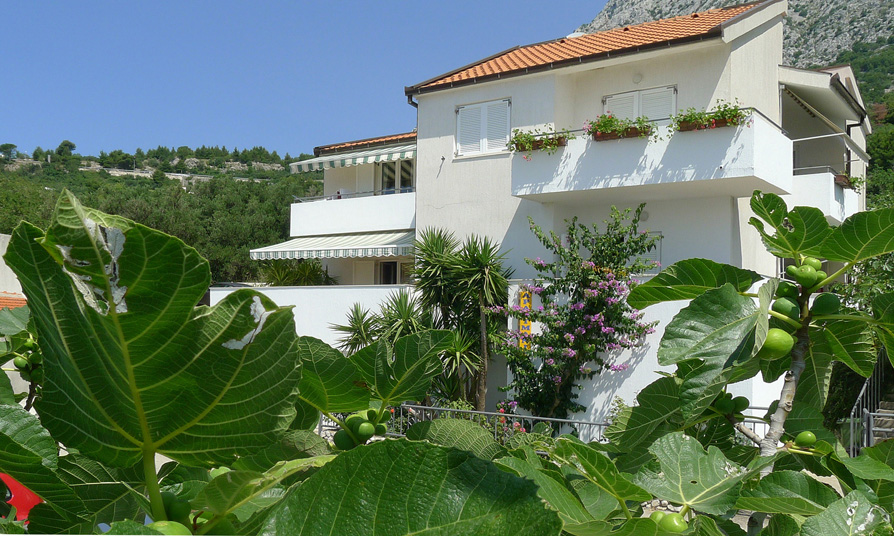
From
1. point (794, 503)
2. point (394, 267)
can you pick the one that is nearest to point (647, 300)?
point (794, 503)

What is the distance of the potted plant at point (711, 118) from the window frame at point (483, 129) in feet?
15.4

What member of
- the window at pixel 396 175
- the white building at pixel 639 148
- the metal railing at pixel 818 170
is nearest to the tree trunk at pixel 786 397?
the white building at pixel 639 148

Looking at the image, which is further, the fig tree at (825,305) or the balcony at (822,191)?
the balcony at (822,191)

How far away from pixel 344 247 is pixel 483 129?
19.6ft

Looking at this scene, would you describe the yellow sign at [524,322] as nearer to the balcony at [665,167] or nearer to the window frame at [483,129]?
the balcony at [665,167]

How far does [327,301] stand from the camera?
19438 millimetres

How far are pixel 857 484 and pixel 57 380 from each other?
Answer: 1330 mm

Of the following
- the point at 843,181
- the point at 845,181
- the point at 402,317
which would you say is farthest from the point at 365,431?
the point at 845,181

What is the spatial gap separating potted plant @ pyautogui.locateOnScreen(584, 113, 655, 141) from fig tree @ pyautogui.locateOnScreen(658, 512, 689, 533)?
600 inches

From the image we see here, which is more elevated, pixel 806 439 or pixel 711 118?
pixel 711 118

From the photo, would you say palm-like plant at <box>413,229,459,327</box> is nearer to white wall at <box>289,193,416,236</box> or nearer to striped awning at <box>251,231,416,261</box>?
striped awning at <box>251,231,416,261</box>

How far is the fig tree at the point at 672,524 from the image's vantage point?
2.93ft

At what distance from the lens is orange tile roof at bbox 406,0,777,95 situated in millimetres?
16094

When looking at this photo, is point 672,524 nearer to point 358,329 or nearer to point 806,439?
point 806,439
